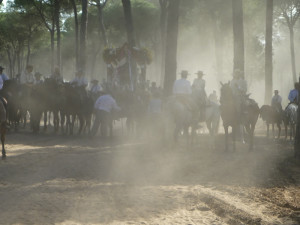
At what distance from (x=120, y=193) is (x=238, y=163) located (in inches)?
205

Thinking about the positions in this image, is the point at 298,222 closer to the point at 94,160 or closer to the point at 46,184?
the point at 46,184

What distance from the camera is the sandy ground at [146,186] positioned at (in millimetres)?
7238

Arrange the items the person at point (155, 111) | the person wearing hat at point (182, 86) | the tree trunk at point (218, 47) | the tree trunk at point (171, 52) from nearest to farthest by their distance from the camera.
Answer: the person wearing hat at point (182, 86) → the person at point (155, 111) → the tree trunk at point (171, 52) → the tree trunk at point (218, 47)

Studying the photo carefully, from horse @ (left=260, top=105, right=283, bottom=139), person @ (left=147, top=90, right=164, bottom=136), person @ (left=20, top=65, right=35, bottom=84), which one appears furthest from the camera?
horse @ (left=260, top=105, right=283, bottom=139)

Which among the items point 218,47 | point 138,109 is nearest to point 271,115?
point 138,109

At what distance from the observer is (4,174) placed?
1022cm

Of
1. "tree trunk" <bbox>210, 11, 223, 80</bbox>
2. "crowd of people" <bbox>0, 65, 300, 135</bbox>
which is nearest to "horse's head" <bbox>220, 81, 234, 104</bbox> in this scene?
"crowd of people" <bbox>0, 65, 300, 135</bbox>

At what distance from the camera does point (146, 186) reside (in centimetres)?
945

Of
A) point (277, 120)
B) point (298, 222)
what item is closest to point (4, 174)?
point (298, 222)

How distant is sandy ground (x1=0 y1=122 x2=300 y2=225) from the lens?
7.24m

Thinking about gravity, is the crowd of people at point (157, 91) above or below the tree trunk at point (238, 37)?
below

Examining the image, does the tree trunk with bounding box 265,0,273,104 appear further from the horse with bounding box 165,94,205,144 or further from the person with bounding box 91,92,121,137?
the horse with bounding box 165,94,205,144

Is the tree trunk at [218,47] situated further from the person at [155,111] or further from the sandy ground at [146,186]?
the sandy ground at [146,186]

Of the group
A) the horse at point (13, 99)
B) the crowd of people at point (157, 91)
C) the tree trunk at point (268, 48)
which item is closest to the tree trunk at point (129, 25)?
the crowd of people at point (157, 91)
